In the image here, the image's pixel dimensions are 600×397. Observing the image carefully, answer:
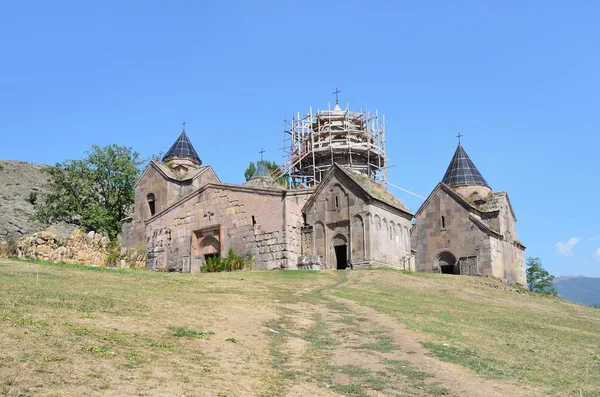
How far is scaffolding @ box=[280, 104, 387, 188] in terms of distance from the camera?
5181 cm

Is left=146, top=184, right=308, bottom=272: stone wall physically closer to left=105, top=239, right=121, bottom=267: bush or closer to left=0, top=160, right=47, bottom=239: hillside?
left=105, top=239, right=121, bottom=267: bush

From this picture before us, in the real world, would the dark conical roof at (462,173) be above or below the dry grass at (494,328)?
above

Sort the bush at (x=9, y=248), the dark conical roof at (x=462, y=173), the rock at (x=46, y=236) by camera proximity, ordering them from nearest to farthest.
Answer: the bush at (x=9, y=248) → the rock at (x=46, y=236) → the dark conical roof at (x=462, y=173)

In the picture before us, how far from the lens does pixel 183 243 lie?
118ft

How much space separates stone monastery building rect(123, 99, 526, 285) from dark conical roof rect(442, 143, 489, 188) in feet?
0.22

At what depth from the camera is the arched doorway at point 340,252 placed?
105ft

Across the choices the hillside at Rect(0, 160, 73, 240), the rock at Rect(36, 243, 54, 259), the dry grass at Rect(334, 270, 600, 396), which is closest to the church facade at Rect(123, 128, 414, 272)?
the dry grass at Rect(334, 270, 600, 396)

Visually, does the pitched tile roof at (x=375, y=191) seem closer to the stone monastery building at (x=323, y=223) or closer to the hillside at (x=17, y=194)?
the stone monastery building at (x=323, y=223)

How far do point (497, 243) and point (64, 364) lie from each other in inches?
1322

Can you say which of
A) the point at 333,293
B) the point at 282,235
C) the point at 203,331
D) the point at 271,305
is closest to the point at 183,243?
the point at 282,235

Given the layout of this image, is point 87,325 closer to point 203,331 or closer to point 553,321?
point 203,331

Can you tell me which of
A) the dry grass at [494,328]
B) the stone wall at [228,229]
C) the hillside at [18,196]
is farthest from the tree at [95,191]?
the dry grass at [494,328]

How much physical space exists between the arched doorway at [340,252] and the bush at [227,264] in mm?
4590

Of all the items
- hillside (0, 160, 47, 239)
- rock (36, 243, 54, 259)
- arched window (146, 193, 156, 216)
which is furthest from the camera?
hillside (0, 160, 47, 239)
